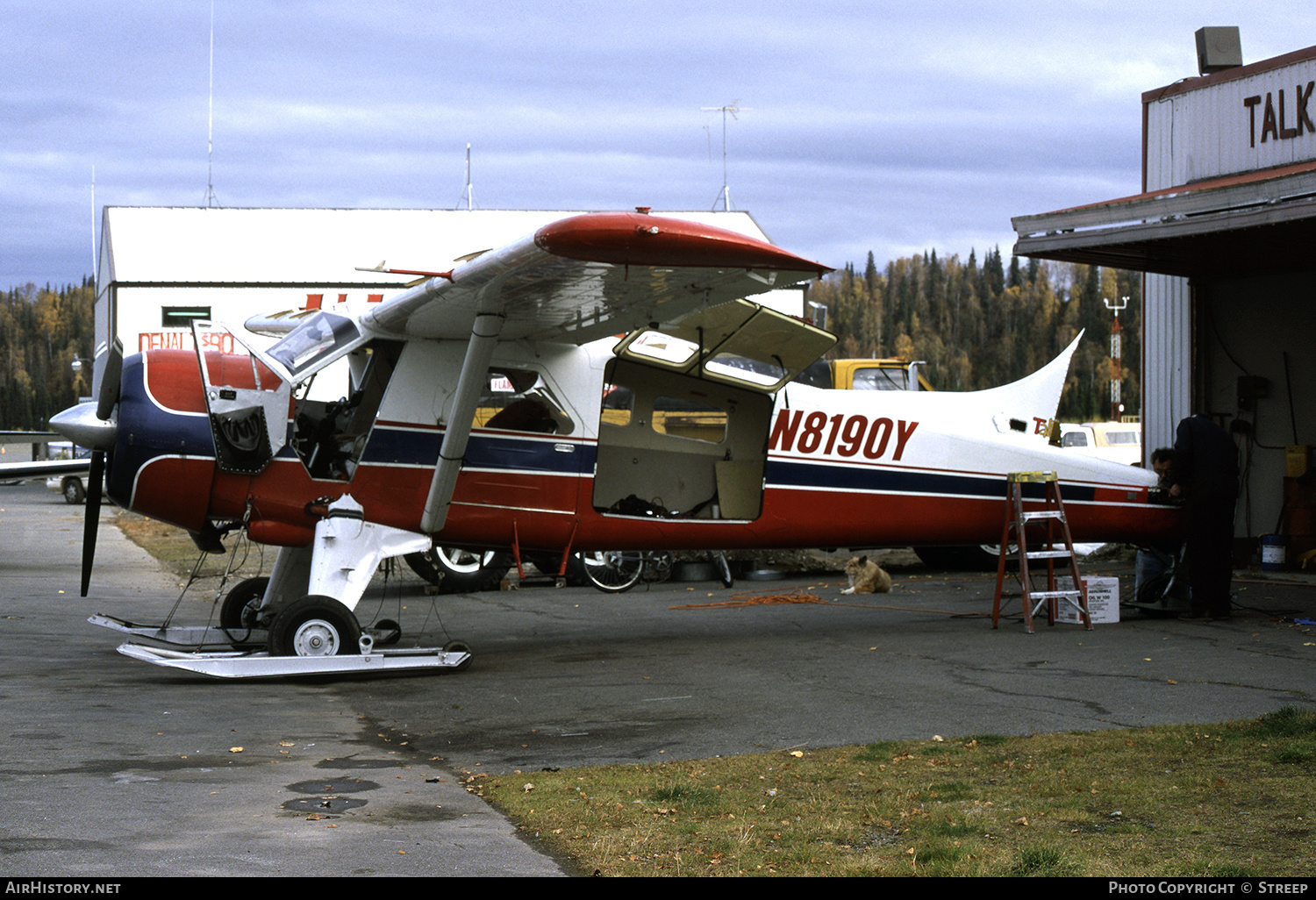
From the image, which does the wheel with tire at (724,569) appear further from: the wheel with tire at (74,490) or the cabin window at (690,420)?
the wheel with tire at (74,490)

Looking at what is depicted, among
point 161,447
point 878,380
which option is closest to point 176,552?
point 878,380

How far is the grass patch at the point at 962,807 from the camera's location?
406 cm

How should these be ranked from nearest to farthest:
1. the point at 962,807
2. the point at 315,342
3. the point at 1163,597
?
the point at 962,807 < the point at 315,342 < the point at 1163,597

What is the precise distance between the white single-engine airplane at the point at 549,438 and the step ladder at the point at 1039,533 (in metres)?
0.23

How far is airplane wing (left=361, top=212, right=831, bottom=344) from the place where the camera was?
662 cm

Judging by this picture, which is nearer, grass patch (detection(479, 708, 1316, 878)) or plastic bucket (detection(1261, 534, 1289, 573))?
grass patch (detection(479, 708, 1316, 878))

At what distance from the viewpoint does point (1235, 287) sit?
14422 millimetres

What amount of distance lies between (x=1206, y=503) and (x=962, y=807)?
694cm

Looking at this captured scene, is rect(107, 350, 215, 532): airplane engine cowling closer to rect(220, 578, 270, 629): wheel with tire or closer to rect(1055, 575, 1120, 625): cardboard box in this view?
rect(220, 578, 270, 629): wheel with tire

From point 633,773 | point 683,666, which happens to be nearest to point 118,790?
point 633,773

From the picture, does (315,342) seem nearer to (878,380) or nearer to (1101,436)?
(878,380)

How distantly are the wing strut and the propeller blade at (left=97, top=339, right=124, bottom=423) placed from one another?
2318 millimetres

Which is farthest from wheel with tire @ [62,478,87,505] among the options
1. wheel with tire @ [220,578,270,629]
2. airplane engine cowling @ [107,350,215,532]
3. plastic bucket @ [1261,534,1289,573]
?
plastic bucket @ [1261,534,1289,573]

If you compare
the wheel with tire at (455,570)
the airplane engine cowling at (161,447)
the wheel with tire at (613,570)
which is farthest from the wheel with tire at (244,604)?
the wheel with tire at (613,570)
